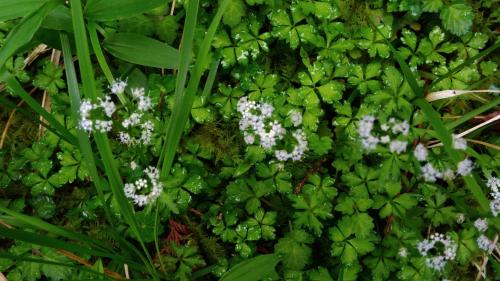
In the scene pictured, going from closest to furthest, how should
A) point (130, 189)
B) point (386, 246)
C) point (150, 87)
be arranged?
point (130, 189), point (386, 246), point (150, 87)

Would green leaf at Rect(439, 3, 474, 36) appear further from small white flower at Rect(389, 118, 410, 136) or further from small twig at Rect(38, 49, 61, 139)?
small twig at Rect(38, 49, 61, 139)

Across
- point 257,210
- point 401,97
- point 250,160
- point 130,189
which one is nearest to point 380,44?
point 401,97

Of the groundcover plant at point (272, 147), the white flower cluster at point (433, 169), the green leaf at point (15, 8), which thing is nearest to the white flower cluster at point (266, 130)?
the groundcover plant at point (272, 147)

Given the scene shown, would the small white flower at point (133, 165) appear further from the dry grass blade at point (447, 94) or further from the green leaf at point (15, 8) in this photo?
the dry grass blade at point (447, 94)

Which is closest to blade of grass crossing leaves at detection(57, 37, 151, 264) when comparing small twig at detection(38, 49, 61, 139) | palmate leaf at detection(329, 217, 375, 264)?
small twig at detection(38, 49, 61, 139)

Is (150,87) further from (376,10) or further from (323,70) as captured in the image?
(376,10)
